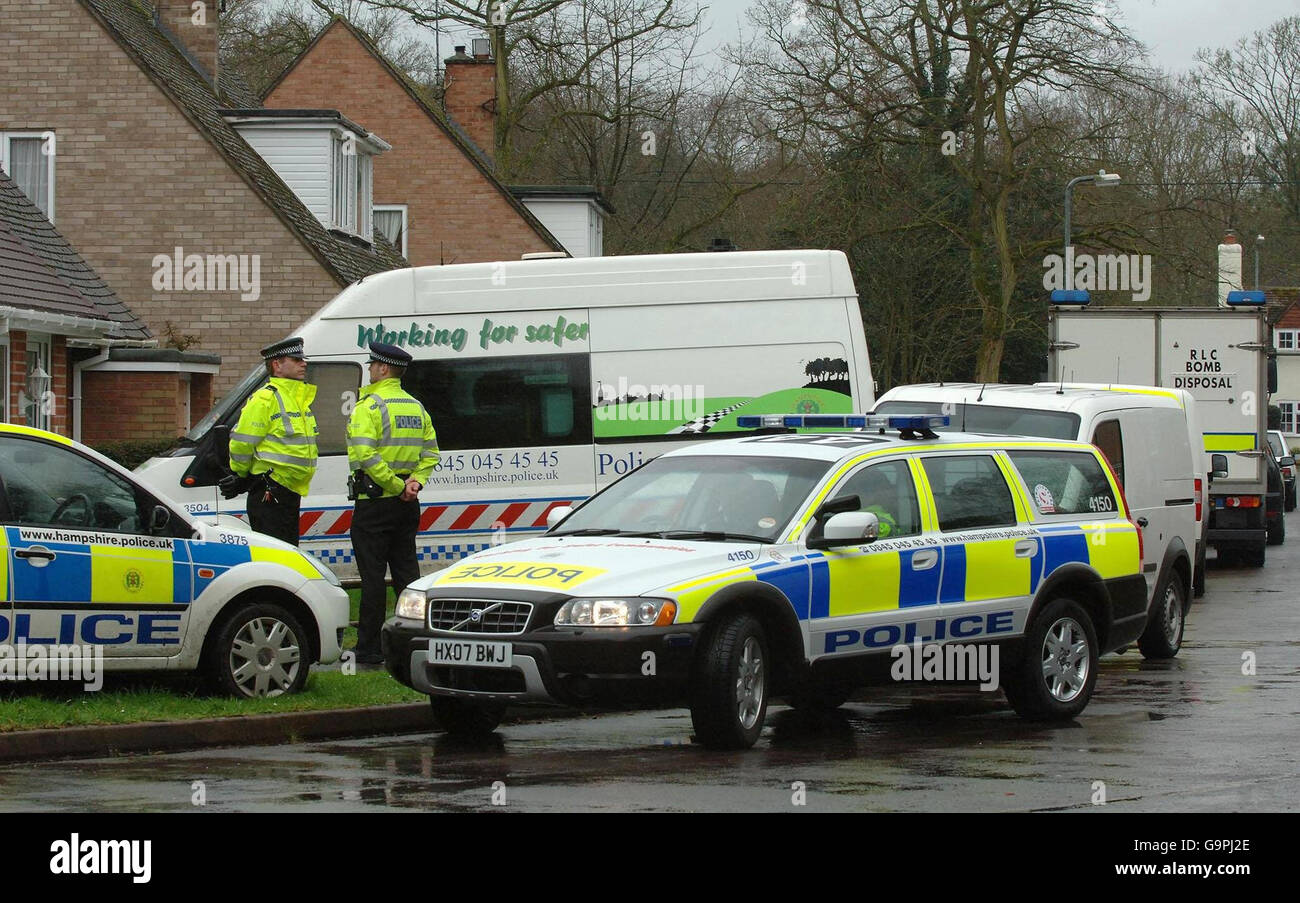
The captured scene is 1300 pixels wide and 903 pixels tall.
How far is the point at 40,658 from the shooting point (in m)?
9.72

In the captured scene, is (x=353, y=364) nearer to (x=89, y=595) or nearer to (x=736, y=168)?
(x=89, y=595)

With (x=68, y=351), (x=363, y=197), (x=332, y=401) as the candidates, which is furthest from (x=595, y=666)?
(x=363, y=197)

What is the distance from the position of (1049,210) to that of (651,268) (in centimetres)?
2793

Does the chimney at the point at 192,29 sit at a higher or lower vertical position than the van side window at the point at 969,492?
higher

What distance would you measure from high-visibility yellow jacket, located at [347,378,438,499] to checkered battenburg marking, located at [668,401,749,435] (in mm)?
3117

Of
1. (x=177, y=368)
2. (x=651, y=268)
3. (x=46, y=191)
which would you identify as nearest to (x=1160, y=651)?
(x=651, y=268)

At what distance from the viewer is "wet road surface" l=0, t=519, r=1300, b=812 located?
7762 millimetres

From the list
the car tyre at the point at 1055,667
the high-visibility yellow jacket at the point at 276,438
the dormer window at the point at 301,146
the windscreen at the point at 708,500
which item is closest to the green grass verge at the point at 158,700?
the high-visibility yellow jacket at the point at 276,438

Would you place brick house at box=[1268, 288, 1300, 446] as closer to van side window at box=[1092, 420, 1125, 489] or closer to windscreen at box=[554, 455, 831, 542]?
van side window at box=[1092, 420, 1125, 489]

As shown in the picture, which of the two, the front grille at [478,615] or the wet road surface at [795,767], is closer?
the wet road surface at [795,767]

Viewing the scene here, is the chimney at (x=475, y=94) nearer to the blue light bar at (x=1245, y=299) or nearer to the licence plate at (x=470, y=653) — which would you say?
the blue light bar at (x=1245, y=299)

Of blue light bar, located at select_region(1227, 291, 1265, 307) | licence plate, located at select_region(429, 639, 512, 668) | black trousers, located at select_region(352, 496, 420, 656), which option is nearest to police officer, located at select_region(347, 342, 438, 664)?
black trousers, located at select_region(352, 496, 420, 656)
